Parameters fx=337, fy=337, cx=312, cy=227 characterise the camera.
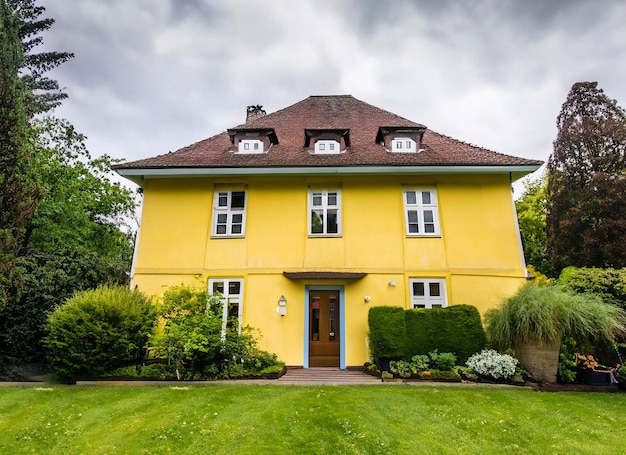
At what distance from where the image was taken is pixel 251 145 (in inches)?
488

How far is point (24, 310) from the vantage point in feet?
31.9

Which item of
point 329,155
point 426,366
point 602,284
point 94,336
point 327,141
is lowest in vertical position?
point 426,366

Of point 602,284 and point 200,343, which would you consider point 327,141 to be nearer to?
point 200,343

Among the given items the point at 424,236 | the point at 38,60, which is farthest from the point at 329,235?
the point at 38,60

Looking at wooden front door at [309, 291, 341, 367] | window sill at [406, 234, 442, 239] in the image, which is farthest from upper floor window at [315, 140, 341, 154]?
wooden front door at [309, 291, 341, 367]

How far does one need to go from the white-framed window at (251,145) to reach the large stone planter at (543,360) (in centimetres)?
1023

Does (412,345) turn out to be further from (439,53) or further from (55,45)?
(55,45)

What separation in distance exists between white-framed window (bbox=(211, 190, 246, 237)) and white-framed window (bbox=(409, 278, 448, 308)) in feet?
19.3

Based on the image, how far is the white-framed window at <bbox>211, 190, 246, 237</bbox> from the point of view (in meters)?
11.3

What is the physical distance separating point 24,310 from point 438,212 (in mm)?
12974

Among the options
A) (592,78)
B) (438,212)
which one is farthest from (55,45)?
(592,78)

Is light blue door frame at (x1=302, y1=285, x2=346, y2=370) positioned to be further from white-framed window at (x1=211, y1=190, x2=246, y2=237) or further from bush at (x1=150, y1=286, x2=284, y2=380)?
white-framed window at (x1=211, y1=190, x2=246, y2=237)

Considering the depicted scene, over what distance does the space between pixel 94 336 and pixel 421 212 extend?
10.0 metres

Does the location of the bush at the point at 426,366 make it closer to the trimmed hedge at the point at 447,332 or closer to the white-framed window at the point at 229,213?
the trimmed hedge at the point at 447,332
